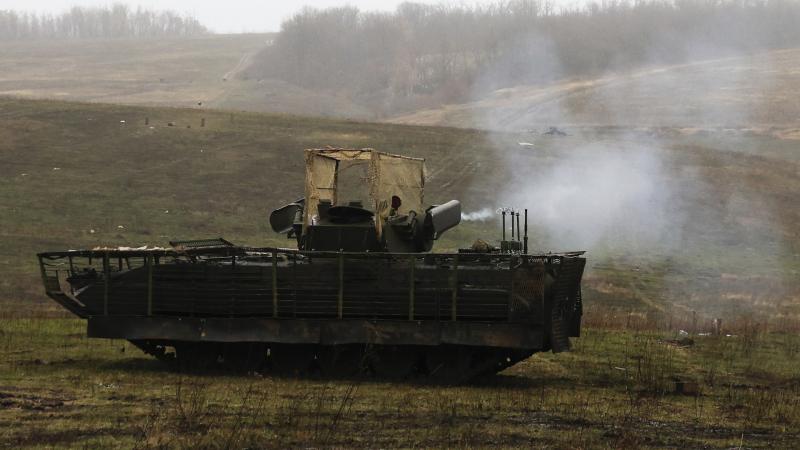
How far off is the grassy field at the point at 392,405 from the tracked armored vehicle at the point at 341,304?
1.92ft

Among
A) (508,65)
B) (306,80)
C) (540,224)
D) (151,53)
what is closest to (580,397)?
(540,224)

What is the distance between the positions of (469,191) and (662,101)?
1384 inches

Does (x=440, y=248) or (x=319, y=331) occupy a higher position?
(x=440, y=248)

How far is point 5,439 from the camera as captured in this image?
11867 mm

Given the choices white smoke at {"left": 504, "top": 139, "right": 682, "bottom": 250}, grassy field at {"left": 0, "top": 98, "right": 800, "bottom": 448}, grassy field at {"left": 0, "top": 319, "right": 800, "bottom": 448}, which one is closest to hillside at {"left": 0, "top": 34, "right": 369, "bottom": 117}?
grassy field at {"left": 0, "top": 98, "right": 800, "bottom": 448}

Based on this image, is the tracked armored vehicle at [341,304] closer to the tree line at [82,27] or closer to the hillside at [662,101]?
the hillside at [662,101]

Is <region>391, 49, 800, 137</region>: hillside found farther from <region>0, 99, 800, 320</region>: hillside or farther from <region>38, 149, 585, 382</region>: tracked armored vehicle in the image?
<region>38, 149, 585, 382</region>: tracked armored vehicle

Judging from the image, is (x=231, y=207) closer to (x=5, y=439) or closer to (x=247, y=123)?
(x=247, y=123)

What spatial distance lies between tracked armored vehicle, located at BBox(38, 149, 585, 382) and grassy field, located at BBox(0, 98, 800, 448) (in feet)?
1.92

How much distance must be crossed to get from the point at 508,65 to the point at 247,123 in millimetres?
36953

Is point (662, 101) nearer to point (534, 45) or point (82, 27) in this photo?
point (534, 45)

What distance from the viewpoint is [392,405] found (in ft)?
48.8

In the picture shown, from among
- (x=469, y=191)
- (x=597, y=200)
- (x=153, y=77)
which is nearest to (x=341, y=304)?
(x=597, y=200)

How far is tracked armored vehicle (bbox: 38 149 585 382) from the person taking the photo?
57.6 ft
